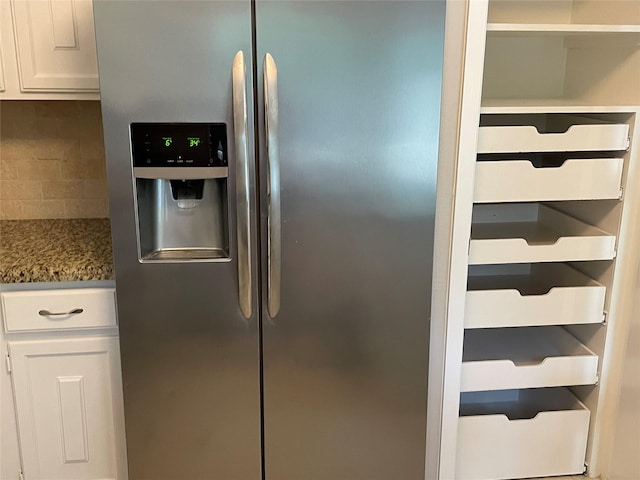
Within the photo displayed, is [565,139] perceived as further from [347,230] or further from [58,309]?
[58,309]

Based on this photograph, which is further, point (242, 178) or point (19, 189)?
point (19, 189)

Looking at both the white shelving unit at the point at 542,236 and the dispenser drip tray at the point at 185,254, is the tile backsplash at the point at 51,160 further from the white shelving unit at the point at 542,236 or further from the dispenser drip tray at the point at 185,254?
the white shelving unit at the point at 542,236

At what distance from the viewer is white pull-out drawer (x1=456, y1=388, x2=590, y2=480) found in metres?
2.29

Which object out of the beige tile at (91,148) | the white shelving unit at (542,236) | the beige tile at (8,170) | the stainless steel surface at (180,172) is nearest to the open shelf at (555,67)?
the white shelving unit at (542,236)

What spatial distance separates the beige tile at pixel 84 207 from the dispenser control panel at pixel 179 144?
86 centimetres

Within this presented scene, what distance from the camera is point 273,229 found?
1753mm

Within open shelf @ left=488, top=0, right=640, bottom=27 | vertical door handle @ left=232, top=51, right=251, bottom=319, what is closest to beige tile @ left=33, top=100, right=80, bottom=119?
vertical door handle @ left=232, top=51, right=251, bottom=319

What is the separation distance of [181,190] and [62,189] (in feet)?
2.83

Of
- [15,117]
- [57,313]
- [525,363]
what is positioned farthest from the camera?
[15,117]

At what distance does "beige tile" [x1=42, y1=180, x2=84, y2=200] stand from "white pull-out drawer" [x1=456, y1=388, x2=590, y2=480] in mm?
1649

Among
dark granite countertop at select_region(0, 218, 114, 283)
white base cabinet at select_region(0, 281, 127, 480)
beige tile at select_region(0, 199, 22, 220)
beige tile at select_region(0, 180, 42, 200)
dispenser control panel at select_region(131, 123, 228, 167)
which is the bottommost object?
white base cabinet at select_region(0, 281, 127, 480)

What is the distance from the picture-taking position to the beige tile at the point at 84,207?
2490mm

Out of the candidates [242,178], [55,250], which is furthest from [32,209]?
[242,178]

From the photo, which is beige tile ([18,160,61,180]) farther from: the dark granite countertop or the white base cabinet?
the white base cabinet
